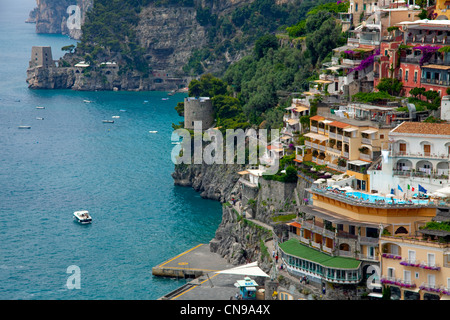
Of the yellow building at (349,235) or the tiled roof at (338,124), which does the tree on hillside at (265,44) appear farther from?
the yellow building at (349,235)

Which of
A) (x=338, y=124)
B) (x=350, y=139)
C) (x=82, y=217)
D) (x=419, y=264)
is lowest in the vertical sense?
(x=82, y=217)

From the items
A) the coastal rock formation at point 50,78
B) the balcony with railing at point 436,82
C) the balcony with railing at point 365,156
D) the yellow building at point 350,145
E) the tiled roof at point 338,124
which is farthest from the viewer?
the coastal rock formation at point 50,78

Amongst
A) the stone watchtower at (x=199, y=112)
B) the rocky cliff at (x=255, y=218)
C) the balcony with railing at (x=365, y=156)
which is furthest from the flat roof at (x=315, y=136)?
the stone watchtower at (x=199, y=112)

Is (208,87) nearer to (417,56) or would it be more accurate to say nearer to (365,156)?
(417,56)

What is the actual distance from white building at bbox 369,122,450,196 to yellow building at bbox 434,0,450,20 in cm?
1849

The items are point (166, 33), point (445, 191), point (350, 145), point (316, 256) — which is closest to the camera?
point (445, 191)

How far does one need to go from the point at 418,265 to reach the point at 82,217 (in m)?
45.2

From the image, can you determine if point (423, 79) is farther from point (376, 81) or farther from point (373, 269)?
point (373, 269)

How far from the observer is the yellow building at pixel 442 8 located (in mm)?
72812

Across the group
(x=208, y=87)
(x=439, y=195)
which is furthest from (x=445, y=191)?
(x=208, y=87)

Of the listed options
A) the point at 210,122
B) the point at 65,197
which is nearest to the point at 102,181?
the point at 65,197

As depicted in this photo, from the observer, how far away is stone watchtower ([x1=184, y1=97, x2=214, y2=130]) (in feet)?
336

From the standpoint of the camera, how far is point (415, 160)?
56.1 m

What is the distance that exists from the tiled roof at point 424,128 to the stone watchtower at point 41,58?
138671 millimetres
